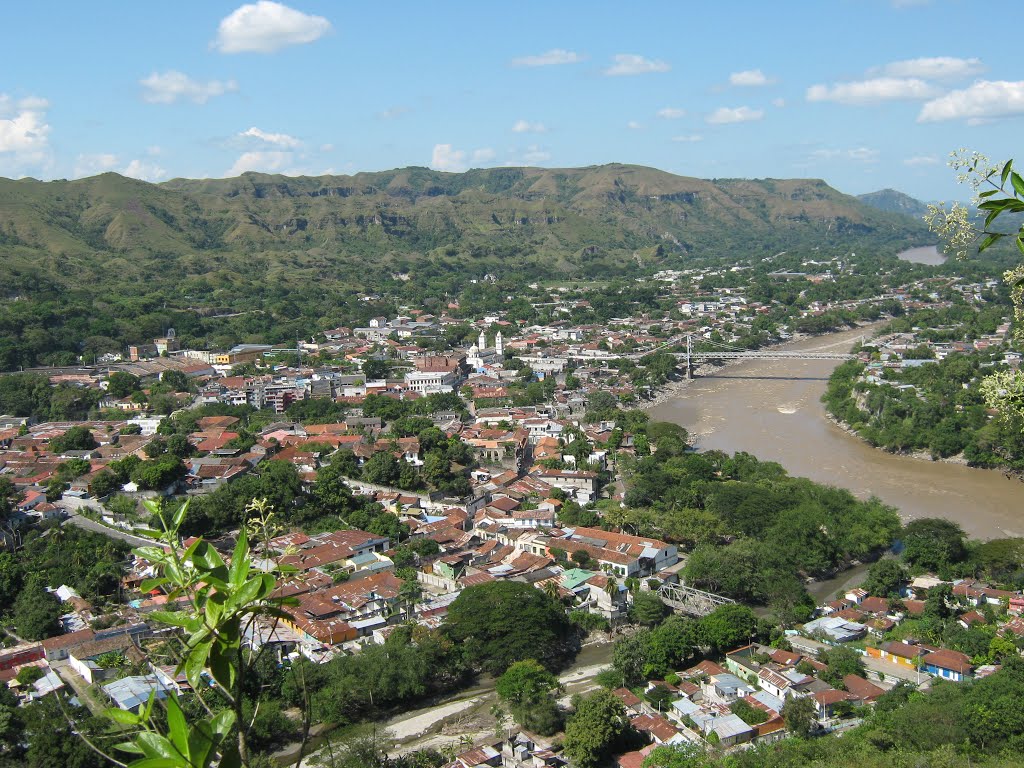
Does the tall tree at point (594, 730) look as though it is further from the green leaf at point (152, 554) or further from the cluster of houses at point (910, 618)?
the green leaf at point (152, 554)

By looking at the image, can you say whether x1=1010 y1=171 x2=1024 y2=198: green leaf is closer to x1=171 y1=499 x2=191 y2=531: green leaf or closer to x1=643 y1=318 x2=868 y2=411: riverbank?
x1=171 y1=499 x2=191 y2=531: green leaf

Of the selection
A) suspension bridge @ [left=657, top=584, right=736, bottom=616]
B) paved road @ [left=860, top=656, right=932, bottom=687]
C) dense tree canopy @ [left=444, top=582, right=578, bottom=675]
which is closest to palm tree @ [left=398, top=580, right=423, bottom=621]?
dense tree canopy @ [left=444, top=582, right=578, bottom=675]

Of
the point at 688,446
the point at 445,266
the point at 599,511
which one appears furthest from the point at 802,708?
the point at 445,266

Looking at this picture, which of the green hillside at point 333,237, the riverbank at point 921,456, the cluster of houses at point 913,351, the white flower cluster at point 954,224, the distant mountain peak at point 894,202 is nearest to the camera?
the white flower cluster at point 954,224

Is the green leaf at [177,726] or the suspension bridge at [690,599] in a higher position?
the green leaf at [177,726]

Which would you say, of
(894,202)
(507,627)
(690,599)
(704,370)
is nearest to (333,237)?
(704,370)

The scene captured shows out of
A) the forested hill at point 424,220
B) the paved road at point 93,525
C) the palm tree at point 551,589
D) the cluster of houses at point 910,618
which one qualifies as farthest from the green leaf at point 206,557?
the forested hill at point 424,220
